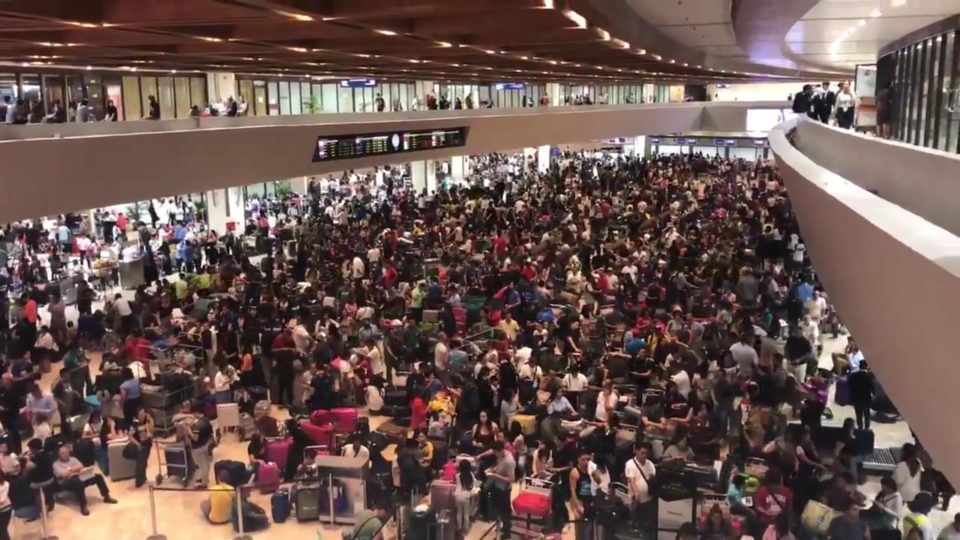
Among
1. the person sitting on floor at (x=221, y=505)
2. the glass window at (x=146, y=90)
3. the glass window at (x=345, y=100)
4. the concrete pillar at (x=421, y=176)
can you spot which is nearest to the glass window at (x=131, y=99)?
the glass window at (x=146, y=90)

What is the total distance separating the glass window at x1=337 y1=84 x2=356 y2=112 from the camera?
35.9m

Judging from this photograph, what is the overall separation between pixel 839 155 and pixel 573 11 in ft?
18.9

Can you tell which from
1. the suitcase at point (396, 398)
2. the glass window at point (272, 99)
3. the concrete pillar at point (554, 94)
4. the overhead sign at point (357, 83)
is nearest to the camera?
the suitcase at point (396, 398)

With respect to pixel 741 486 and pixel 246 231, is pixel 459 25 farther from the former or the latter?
pixel 246 231

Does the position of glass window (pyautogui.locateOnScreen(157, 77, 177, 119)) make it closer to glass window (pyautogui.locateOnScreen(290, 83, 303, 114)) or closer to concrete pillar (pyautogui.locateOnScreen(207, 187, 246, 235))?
concrete pillar (pyautogui.locateOnScreen(207, 187, 246, 235))

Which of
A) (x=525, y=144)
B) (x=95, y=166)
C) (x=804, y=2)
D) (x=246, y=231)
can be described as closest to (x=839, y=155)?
(x=804, y=2)

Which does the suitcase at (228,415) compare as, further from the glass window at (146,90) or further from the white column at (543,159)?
the white column at (543,159)

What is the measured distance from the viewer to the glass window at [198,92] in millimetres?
26375

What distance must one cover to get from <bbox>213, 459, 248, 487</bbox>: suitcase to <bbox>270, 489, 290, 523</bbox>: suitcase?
50cm

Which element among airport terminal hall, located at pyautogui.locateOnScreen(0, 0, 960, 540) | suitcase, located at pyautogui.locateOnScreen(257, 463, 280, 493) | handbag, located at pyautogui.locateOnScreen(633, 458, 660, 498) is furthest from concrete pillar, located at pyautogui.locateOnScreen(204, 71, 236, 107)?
handbag, located at pyautogui.locateOnScreen(633, 458, 660, 498)

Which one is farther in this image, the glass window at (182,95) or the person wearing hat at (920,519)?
the glass window at (182,95)

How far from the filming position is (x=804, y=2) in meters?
10.2

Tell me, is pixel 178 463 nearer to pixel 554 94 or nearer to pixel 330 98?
pixel 330 98

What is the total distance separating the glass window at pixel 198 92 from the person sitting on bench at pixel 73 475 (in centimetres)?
1837
